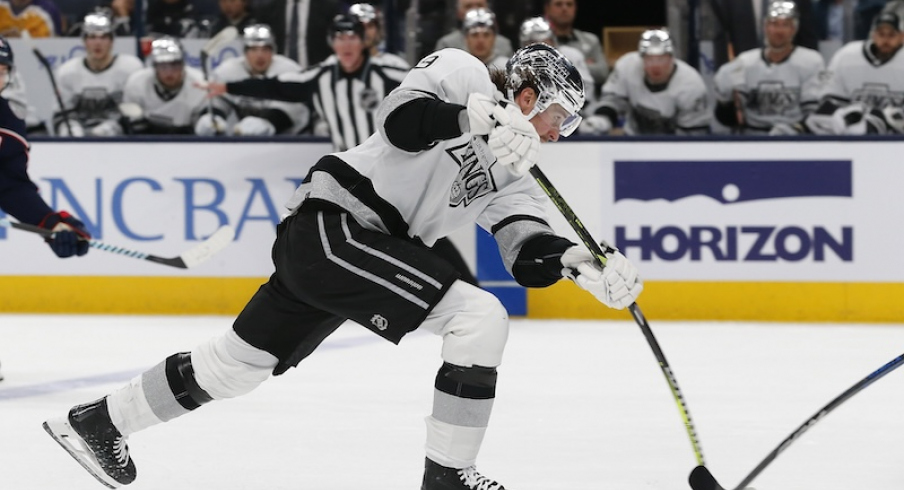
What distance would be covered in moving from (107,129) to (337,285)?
4463mm

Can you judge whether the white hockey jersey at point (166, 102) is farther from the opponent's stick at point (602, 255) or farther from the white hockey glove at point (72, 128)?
the opponent's stick at point (602, 255)

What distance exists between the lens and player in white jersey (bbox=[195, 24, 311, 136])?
6.88 meters

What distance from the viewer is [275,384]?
15.2 ft

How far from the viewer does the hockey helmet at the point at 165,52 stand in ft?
23.3

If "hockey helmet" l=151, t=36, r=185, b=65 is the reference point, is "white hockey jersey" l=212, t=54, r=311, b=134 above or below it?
below

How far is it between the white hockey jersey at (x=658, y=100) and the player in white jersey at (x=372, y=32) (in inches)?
38.7

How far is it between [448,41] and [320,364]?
247 centimetres

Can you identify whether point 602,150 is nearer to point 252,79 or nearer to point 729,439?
point 252,79

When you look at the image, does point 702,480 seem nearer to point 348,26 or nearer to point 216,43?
point 348,26

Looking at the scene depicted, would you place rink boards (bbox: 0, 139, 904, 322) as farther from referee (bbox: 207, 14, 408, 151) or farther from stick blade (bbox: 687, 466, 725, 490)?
stick blade (bbox: 687, 466, 725, 490)

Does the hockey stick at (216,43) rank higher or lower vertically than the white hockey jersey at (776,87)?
higher

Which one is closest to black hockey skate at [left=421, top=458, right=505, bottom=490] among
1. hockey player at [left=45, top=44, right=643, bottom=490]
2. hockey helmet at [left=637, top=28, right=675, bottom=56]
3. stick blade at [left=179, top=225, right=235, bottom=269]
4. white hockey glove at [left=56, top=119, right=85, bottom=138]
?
hockey player at [left=45, top=44, right=643, bottom=490]

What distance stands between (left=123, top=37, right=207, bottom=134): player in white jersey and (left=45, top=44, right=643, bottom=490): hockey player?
414cm

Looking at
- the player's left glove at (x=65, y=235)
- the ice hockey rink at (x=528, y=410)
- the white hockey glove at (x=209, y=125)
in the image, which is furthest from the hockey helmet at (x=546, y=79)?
the white hockey glove at (x=209, y=125)
